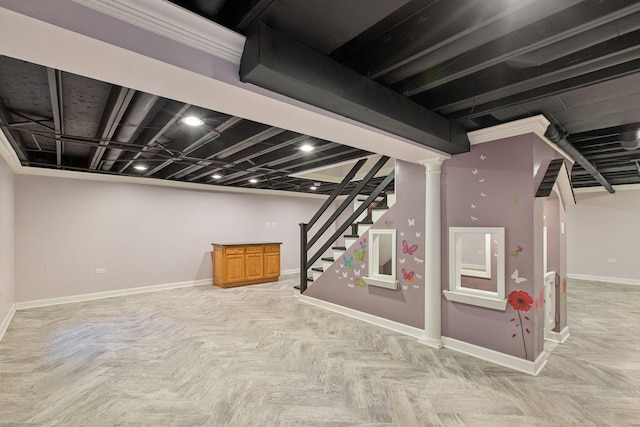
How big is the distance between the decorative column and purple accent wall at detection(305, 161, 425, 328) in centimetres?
17

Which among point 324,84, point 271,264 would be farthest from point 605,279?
point 324,84

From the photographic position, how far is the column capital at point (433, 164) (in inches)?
138

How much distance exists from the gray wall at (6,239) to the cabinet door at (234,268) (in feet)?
11.3

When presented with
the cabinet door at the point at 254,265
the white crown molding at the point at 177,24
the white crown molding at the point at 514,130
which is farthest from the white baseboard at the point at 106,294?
the white crown molding at the point at 514,130

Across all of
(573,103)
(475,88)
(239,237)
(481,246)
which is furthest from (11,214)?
(481,246)

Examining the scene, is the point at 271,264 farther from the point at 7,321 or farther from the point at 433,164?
the point at 433,164

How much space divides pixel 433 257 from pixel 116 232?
6.07m

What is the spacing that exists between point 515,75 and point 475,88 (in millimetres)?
274

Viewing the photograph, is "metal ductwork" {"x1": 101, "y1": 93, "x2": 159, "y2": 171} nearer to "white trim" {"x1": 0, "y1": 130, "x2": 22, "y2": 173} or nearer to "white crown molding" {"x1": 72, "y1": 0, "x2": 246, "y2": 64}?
"white trim" {"x1": 0, "y1": 130, "x2": 22, "y2": 173}

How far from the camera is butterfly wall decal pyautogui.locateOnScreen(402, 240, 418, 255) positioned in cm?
384

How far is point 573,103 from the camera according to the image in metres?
2.62

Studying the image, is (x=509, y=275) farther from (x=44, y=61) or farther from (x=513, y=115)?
(x=44, y=61)

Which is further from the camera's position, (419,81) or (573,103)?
(573,103)

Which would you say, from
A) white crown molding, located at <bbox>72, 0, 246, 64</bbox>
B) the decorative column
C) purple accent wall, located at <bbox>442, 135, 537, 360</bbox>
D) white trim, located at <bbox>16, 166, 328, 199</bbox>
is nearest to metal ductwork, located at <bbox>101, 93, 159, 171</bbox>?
white crown molding, located at <bbox>72, 0, 246, 64</bbox>
